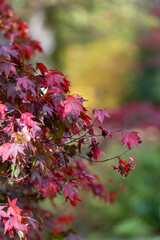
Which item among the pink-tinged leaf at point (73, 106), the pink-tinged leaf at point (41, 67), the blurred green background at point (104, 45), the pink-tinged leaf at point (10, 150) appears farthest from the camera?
the blurred green background at point (104, 45)

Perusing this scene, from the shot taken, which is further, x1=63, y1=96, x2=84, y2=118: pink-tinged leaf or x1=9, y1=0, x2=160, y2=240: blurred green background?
x1=9, y1=0, x2=160, y2=240: blurred green background

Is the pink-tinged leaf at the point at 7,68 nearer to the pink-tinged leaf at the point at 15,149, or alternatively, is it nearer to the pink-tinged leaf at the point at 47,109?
the pink-tinged leaf at the point at 47,109

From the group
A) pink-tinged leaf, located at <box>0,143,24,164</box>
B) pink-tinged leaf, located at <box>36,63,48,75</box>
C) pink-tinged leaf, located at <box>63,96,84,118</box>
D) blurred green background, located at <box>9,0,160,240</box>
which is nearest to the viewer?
pink-tinged leaf, located at <box>0,143,24,164</box>

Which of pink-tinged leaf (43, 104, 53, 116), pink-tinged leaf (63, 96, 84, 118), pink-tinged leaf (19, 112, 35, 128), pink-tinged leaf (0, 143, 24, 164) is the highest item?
pink-tinged leaf (63, 96, 84, 118)

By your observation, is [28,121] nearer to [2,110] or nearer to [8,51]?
[2,110]

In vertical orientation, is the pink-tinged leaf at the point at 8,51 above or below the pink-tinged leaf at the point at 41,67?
below

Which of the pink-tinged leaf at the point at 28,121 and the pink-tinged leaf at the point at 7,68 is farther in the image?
the pink-tinged leaf at the point at 7,68

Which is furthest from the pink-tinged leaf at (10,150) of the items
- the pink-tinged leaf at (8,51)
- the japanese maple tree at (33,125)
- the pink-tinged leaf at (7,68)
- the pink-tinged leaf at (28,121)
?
the pink-tinged leaf at (8,51)

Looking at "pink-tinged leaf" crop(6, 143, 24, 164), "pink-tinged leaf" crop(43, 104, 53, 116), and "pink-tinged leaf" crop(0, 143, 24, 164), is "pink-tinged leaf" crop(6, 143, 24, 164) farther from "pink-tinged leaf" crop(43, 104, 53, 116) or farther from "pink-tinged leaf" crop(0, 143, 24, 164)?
"pink-tinged leaf" crop(43, 104, 53, 116)

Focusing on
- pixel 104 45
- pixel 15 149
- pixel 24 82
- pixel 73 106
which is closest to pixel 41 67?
pixel 24 82

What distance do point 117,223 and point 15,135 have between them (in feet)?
16.0

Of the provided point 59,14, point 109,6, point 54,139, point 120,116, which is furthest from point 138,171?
point 59,14

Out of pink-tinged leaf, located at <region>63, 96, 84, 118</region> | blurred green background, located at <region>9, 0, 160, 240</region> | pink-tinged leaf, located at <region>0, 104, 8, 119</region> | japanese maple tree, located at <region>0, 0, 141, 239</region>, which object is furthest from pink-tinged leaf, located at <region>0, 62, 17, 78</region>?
blurred green background, located at <region>9, 0, 160, 240</region>

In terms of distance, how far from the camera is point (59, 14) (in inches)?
720
